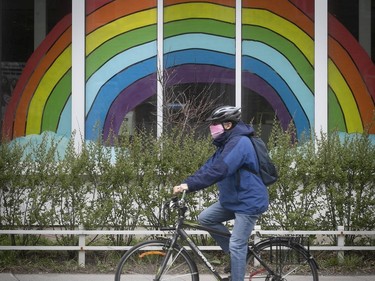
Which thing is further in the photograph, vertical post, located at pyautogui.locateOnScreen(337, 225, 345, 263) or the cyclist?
vertical post, located at pyautogui.locateOnScreen(337, 225, 345, 263)

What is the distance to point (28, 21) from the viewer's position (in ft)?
35.3

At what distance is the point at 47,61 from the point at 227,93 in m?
2.83

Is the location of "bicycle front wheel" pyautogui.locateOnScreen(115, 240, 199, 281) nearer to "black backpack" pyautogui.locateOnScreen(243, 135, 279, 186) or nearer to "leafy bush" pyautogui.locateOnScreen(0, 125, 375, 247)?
"black backpack" pyautogui.locateOnScreen(243, 135, 279, 186)

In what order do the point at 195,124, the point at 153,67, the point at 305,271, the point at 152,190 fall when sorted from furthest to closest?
the point at 153,67
the point at 195,124
the point at 152,190
the point at 305,271

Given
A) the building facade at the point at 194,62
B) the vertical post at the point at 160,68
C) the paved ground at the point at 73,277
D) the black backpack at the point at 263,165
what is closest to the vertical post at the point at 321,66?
the building facade at the point at 194,62

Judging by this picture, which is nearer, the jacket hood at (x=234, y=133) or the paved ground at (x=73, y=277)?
the jacket hood at (x=234, y=133)

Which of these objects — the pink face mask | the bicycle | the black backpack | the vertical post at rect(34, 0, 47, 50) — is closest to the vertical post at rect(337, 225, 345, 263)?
the bicycle

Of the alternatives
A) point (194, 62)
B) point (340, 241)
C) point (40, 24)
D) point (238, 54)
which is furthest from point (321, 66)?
point (40, 24)

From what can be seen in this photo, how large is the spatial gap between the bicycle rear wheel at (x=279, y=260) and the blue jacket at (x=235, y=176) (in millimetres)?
376

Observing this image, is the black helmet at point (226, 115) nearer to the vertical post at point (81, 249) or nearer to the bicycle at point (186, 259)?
the bicycle at point (186, 259)

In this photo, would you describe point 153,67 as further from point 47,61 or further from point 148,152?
point 148,152

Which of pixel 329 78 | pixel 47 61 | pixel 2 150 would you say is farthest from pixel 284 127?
pixel 2 150

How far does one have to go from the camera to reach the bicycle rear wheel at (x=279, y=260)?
19.5 ft

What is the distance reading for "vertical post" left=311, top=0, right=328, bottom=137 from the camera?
414 inches
